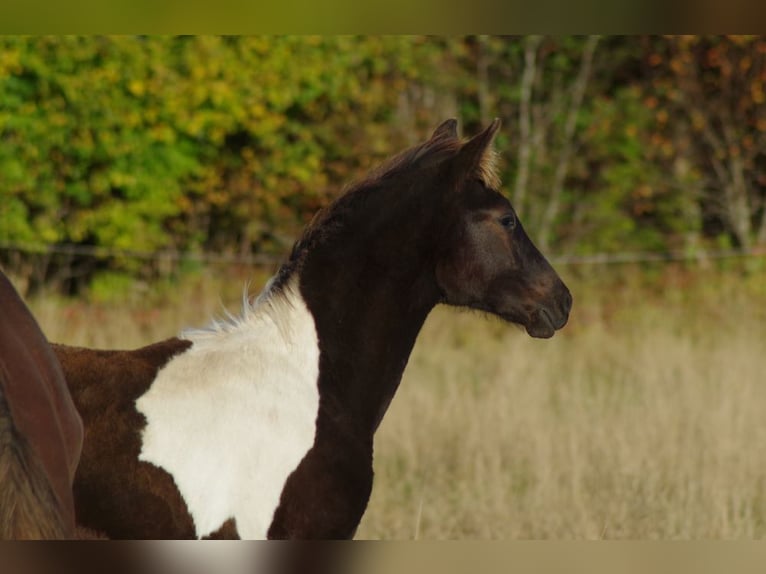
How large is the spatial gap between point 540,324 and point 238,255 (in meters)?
8.18

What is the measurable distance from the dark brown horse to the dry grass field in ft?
8.04

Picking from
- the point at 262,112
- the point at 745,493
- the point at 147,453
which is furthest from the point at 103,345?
the point at 147,453

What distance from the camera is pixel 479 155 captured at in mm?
3611

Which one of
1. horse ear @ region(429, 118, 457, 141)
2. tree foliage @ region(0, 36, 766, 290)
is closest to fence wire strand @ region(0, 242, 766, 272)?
tree foliage @ region(0, 36, 766, 290)

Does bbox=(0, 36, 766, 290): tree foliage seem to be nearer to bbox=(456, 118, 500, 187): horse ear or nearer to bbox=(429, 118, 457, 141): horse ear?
bbox=(429, 118, 457, 141): horse ear

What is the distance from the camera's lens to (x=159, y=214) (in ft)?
36.4

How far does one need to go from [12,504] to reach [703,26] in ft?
5.32

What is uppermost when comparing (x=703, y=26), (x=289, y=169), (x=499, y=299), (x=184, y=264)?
(x=289, y=169)

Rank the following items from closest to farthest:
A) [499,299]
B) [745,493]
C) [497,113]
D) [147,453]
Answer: [147,453] → [499,299] → [745,493] → [497,113]

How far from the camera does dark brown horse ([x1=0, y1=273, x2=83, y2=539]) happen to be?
6.42 feet

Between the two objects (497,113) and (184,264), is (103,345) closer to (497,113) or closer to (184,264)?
(184,264)

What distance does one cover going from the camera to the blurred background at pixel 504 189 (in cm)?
715

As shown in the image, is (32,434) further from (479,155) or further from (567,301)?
(567,301)

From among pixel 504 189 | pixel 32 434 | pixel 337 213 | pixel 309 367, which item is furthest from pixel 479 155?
pixel 504 189
